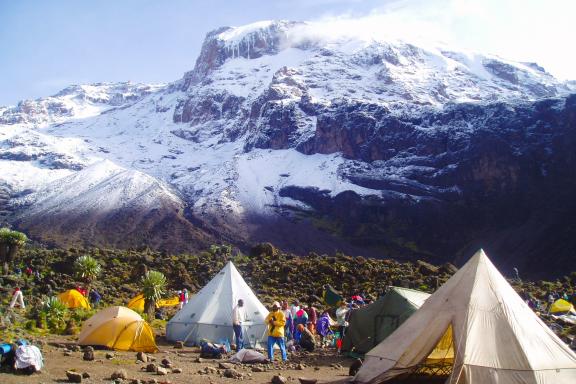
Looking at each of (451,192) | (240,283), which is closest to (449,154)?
(451,192)

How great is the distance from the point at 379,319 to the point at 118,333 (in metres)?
8.23

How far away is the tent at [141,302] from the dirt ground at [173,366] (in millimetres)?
12537

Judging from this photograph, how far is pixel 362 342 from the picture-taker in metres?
19.0

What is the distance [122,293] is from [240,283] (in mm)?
20124

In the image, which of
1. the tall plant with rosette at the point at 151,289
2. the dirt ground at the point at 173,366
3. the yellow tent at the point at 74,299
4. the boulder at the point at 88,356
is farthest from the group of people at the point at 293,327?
the yellow tent at the point at 74,299

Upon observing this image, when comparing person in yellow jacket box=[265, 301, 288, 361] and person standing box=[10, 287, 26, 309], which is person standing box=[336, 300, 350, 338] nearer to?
person in yellow jacket box=[265, 301, 288, 361]

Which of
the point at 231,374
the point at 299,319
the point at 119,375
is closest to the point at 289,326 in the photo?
the point at 299,319

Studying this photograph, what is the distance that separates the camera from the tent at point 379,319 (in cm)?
1848

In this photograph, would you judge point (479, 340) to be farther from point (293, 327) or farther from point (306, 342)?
point (293, 327)

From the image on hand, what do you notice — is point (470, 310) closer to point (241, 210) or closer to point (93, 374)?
point (93, 374)

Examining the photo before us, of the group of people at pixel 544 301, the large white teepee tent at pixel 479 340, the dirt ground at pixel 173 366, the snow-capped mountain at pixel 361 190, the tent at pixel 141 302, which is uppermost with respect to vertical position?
the snow-capped mountain at pixel 361 190

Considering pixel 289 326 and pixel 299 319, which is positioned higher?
pixel 299 319

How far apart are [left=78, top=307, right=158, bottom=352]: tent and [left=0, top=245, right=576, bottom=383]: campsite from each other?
0.10 feet

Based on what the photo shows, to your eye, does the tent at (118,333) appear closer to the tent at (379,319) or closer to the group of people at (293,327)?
the group of people at (293,327)
